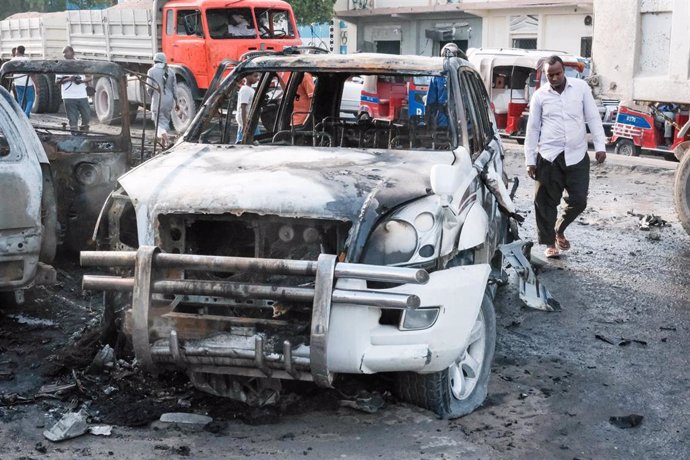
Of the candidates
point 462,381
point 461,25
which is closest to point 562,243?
point 462,381

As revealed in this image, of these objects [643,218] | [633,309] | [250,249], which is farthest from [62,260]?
[643,218]

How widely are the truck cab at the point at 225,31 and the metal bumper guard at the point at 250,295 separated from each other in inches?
551

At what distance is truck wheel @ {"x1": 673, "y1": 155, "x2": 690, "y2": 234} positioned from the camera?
823 cm

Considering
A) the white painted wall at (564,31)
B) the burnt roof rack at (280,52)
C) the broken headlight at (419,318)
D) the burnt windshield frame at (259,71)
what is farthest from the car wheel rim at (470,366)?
the white painted wall at (564,31)

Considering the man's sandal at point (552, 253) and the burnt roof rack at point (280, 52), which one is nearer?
the burnt roof rack at point (280, 52)

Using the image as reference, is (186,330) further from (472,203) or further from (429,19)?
(429,19)

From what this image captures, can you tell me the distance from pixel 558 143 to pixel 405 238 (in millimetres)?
3921

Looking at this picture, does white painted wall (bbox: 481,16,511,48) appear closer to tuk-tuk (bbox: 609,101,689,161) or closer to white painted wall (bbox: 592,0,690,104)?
tuk-tuk (bbox: 609,101,689,161)

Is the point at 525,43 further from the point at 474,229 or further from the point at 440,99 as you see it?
the point at 474,229

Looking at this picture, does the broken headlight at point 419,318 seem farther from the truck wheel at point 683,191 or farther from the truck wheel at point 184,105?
the truck wheel at point 184,105

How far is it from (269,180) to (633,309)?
3358 millimetres

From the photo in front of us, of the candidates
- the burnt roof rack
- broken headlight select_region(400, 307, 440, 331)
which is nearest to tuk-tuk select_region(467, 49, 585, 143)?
the burnt roof rack

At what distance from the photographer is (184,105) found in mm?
18312

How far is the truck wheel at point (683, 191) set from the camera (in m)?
8.23
